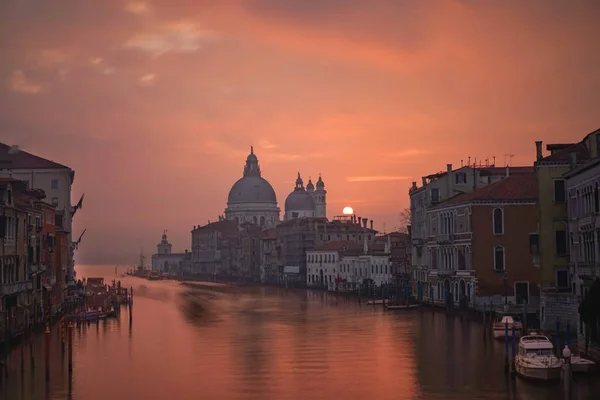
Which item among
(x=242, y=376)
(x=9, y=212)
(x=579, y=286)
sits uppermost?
(x=9, y=212)

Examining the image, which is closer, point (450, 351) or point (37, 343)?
point (450, 351)

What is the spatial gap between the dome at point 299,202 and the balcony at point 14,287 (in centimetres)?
A: 13811

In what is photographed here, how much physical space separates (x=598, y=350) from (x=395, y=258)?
168ft

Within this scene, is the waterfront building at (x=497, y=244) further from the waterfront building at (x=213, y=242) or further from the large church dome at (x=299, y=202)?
the large church dome at (x=299, y=202)

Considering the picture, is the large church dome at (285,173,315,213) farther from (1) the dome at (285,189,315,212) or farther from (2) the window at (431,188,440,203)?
(2) the window at (431,188,440,203)

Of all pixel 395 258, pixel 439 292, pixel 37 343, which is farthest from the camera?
pixel 395 258

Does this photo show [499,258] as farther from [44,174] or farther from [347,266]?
[347,266]

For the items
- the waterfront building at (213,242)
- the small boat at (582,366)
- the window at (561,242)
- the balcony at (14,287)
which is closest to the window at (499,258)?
the window at (561,242)

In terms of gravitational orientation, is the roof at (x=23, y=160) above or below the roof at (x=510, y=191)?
above

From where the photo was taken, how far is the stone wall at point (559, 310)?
36.4 metres

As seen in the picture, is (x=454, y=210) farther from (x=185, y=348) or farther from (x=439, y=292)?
(x=185, y=348)

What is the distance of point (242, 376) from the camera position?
3278 centimetres

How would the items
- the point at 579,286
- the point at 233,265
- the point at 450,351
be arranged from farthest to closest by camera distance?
the point at 233,265 → the point at 450,351 → the point at 579,286

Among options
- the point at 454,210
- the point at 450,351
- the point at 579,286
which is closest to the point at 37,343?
the point at 450,351
